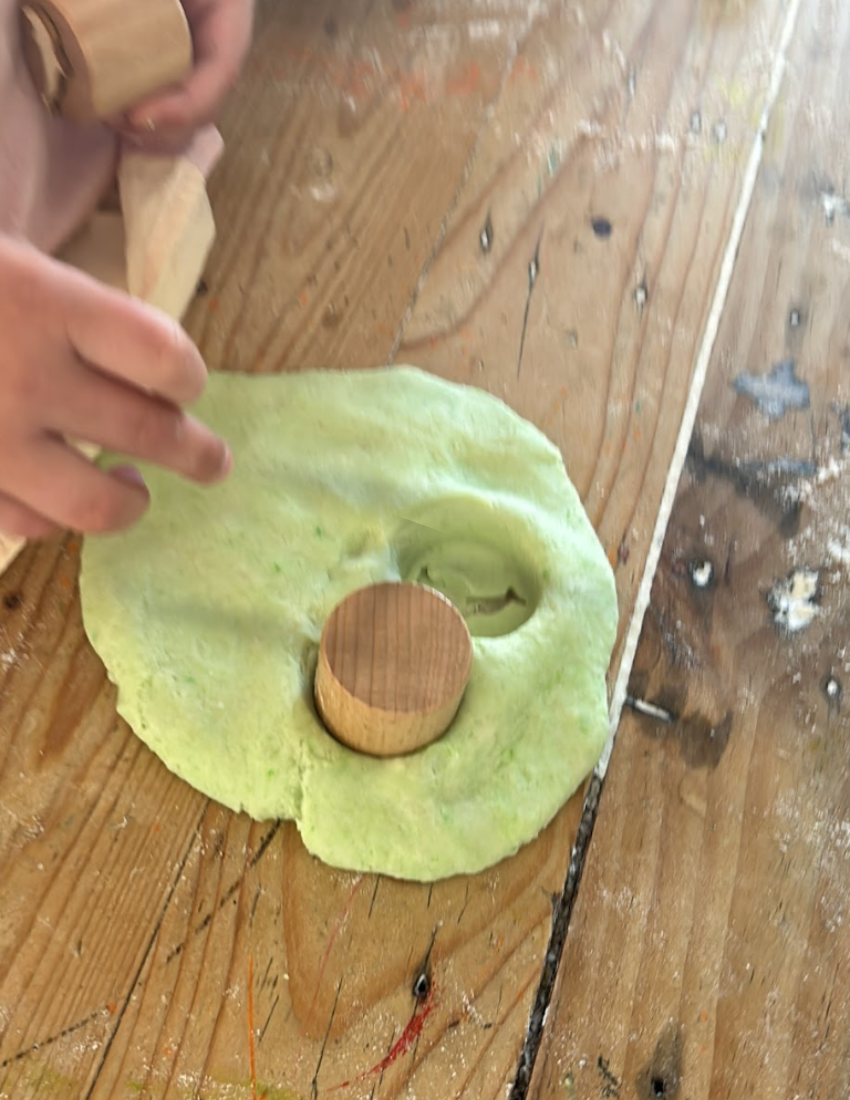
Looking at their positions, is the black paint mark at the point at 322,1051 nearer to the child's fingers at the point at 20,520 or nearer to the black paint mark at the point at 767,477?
the child's fingers at the point at 20,520

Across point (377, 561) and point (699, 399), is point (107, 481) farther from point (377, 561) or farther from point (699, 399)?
point (699, 399)

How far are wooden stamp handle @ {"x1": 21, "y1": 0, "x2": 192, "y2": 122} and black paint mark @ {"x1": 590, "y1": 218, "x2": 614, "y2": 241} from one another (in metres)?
0.44

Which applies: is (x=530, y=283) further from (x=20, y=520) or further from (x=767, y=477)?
(x=20, y=520)

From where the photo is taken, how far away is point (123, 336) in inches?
20.5

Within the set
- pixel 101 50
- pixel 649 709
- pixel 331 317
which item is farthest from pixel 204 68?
pixel 649 709

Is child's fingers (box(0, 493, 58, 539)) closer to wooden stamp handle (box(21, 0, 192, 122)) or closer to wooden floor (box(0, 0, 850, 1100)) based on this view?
wooden floor (box(0, 0, 850, 1100))

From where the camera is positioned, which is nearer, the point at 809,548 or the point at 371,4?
the point at 809,548

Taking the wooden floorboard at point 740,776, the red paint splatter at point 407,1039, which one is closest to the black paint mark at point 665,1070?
the wooden floorboard at point 740,776

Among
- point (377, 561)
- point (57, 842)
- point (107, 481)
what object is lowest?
point (57, 842)

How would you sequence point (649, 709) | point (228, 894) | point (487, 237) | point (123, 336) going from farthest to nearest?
point (487, 237) → point (649, 709) → point (228, 894) → point (123, 336)

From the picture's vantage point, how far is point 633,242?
37.6 inches

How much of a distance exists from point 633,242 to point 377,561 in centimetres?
48

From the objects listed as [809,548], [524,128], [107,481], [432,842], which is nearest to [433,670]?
[432,842]

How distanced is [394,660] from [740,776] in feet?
1.01
